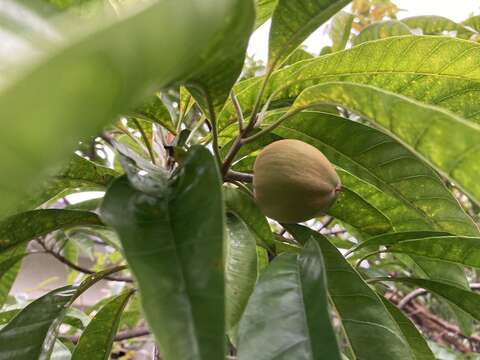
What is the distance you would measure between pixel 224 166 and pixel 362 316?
0.23 metres

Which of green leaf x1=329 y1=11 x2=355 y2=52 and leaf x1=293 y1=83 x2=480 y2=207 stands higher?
green leaf x1=329 y1=11 x2=355 y2=52

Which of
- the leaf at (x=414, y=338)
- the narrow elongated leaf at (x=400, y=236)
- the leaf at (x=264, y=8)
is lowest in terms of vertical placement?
the leaf at (x=414, y=338)

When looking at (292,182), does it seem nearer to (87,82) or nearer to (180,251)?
(180,251)

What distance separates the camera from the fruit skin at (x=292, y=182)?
2.06ft

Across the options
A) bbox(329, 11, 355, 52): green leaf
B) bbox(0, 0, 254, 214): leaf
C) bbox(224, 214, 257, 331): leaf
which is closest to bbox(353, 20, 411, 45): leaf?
bbox(329, 11, 355, 52): green leaf

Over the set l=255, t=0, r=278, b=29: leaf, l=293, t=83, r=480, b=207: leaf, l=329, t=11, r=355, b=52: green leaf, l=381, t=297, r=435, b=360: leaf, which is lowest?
l=381, t=297, r=435, b=360: leaf

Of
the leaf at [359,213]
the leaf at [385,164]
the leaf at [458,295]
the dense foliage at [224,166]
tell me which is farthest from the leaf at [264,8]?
the leaf at [458,295]

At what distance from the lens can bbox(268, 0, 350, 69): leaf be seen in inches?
23.8

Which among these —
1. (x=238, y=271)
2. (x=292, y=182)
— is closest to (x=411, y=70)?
(x=292, y=182)

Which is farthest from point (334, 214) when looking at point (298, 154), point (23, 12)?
point (23, 12)

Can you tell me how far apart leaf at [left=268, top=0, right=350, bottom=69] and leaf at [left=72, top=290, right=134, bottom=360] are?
0.40 m

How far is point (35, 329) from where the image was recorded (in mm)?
664

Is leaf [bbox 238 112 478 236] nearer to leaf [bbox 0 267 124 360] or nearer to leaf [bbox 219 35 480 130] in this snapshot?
leaf [bbox 219 35 480 130]

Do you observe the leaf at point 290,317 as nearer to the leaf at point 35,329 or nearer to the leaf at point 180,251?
the leaf at point 180,251
